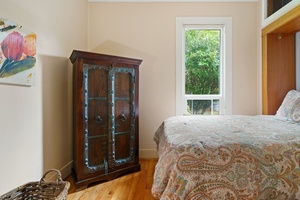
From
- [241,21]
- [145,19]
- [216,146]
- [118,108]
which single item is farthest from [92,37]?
[216,146]

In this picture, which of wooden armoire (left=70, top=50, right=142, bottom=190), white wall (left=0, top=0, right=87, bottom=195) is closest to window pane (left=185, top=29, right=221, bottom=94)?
wooden armoire (left=70, top=50, right=142, bottom=190)

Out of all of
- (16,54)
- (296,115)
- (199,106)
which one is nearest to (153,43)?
(199,106)

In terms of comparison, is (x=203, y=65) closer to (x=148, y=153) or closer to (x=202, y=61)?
(x=202, y=61)

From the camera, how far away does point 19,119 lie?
1.66m

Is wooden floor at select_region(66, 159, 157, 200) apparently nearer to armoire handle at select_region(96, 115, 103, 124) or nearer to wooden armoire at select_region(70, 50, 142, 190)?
wooden armoire at select_region(70, 50, 142, 190)

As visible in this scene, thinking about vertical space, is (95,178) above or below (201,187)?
below

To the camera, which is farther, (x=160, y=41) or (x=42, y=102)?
(x=160, y=41)

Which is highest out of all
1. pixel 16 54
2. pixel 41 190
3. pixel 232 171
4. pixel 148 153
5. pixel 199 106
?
pixel 16 54

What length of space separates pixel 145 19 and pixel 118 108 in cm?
153

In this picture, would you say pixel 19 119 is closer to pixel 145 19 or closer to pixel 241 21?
pixel 145 19

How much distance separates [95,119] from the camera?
87.6 inches

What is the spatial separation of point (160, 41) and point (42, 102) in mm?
1887

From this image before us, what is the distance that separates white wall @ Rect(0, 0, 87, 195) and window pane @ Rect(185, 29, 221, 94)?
1662 mm

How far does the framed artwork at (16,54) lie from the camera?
4.70ft
